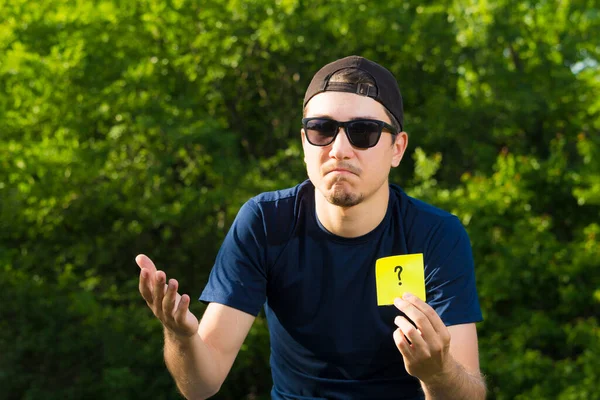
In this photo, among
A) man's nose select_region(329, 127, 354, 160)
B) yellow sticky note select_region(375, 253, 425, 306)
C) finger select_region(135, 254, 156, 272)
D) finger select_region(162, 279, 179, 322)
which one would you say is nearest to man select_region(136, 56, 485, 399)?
man's nose select_region(329, 127, 354, 160)

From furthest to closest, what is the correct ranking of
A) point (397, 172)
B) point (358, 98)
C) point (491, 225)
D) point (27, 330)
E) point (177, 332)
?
point (397, 172) < point (491, 225) < point (27, 330) < point (358, 98) < point (177, 332)

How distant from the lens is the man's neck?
9.48 feet

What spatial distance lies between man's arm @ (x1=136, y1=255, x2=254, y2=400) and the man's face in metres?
0.52

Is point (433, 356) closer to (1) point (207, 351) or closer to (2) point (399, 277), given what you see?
(2) point (399, 277)

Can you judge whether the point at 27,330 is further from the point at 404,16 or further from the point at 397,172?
the point at 404,16

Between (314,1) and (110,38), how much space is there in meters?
2.20

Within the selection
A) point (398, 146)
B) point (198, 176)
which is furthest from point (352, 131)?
point (198, 176)

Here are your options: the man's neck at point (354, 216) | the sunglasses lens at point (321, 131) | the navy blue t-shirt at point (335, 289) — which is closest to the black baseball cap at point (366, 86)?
the sunglasses lens at point (321, 131)

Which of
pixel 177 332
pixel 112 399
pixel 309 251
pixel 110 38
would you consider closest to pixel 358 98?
pixel 309 251

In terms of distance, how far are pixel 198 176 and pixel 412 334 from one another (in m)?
7.20

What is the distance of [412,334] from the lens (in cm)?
228

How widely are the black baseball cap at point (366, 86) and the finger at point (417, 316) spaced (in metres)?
0.83

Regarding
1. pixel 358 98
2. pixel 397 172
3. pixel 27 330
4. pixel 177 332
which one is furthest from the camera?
pixel 397 172

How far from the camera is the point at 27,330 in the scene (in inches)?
323
